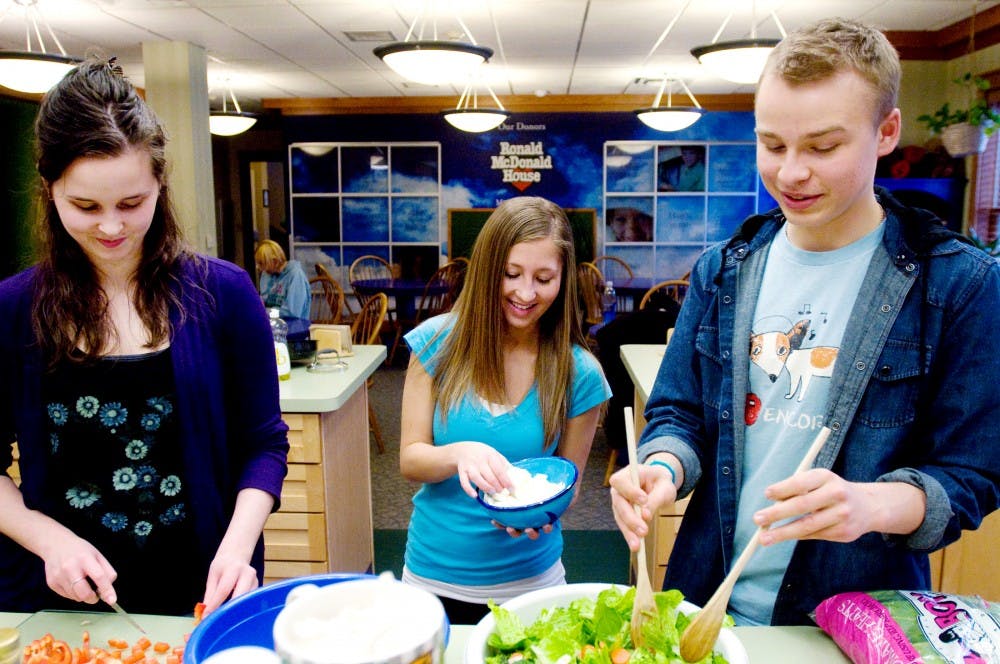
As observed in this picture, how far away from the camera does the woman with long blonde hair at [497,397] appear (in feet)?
4.69

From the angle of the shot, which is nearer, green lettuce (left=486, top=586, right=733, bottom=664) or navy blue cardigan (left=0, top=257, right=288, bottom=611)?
green lettuce (left=486, top=586, right=733, bottom=664)

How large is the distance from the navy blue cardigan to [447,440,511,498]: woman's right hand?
0.31 m

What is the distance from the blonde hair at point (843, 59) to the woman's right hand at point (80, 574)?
1081mm

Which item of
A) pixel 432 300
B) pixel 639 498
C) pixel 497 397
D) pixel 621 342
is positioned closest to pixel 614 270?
pixel 432 300

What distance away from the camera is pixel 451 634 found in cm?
104

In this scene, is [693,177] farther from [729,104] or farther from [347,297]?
[347,297]

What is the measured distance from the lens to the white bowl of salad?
0.82m

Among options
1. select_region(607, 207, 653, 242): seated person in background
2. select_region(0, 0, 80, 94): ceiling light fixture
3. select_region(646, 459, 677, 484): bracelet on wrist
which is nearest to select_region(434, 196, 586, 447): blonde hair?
select_region(646, 459, 677, 484): bracelet on wrist

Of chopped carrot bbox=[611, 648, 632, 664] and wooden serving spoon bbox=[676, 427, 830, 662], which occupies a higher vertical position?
wooden serving spoon bbox=[676, 427, 830, 662]

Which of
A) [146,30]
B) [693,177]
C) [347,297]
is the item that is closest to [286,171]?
[347,297]

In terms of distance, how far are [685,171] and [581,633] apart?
8716mm

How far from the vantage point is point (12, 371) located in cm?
113

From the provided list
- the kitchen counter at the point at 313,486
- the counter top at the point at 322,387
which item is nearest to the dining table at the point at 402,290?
the counter top at the point at 322,387

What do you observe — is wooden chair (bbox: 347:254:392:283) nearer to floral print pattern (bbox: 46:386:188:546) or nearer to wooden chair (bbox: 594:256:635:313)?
wooden chair (bbox: 594:256:635:313)
